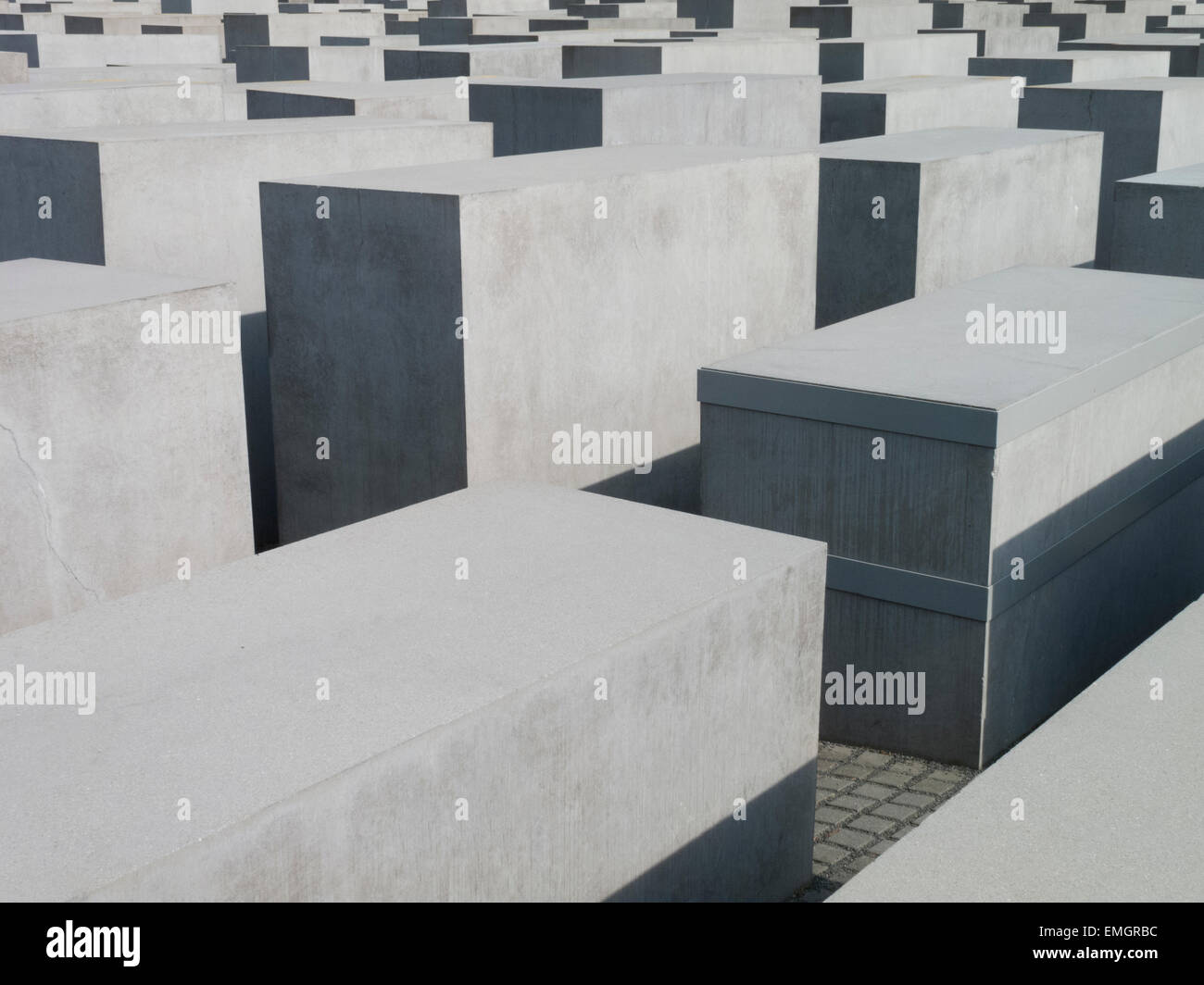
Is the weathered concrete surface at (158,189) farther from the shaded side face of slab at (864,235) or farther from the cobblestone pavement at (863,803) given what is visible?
the cobblestone pavement at (863,803)

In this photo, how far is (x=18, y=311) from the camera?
5766mm

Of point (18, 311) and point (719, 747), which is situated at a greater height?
point (18, 311)

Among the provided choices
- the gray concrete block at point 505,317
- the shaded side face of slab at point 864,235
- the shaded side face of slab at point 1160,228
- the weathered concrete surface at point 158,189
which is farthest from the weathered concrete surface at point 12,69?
the shaded side face of slab at point 1160,228

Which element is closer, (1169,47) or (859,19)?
(1169,47)

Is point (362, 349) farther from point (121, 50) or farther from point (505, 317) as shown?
point (121, 50)

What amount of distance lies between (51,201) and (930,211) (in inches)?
212

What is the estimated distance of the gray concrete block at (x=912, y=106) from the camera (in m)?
→ 13.0

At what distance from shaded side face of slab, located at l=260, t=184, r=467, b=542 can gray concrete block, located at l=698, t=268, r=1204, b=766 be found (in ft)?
4.39

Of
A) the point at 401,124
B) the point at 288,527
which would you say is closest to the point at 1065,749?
the point at 288,527

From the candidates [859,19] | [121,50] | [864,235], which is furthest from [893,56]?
[121,50]

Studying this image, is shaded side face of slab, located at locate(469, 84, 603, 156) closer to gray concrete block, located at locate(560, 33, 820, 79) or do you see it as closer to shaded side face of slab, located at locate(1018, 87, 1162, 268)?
gray concrete block, located at locate(560, 33, 820, 79)

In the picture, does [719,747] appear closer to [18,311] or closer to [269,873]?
[269,873]

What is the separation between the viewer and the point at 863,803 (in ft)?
19.8
